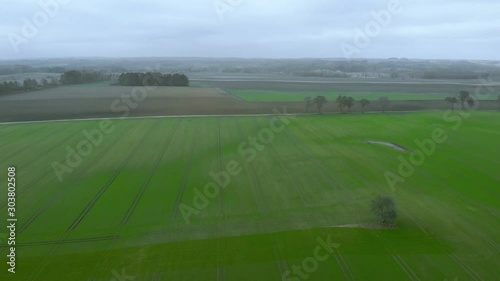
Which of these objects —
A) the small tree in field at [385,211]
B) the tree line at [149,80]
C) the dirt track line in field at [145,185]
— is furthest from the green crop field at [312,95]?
the small tree in field at [385,211]

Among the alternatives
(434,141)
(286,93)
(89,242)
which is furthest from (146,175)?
(286,93)

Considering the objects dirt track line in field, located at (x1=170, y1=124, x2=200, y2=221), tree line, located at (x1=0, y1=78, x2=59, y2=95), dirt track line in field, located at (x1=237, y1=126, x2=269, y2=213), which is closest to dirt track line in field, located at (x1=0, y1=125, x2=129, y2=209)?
dirt track line in field, located at (x1=170, y1=124, x2=200, y2=221)

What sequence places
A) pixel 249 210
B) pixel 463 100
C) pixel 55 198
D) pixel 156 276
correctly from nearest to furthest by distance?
pixel 156 276, pixel 249 210, pixel 55 198, pixel 463 100

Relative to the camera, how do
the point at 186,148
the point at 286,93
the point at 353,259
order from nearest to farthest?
the point at 353,259 < the point at 186,148 < the point at 286,93

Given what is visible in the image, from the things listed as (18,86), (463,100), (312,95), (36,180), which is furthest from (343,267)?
(18,86)

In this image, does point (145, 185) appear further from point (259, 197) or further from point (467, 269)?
point (467, 269)

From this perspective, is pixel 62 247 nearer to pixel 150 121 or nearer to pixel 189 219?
pixel 189 219

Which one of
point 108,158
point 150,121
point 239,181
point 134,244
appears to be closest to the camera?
point 134,244
